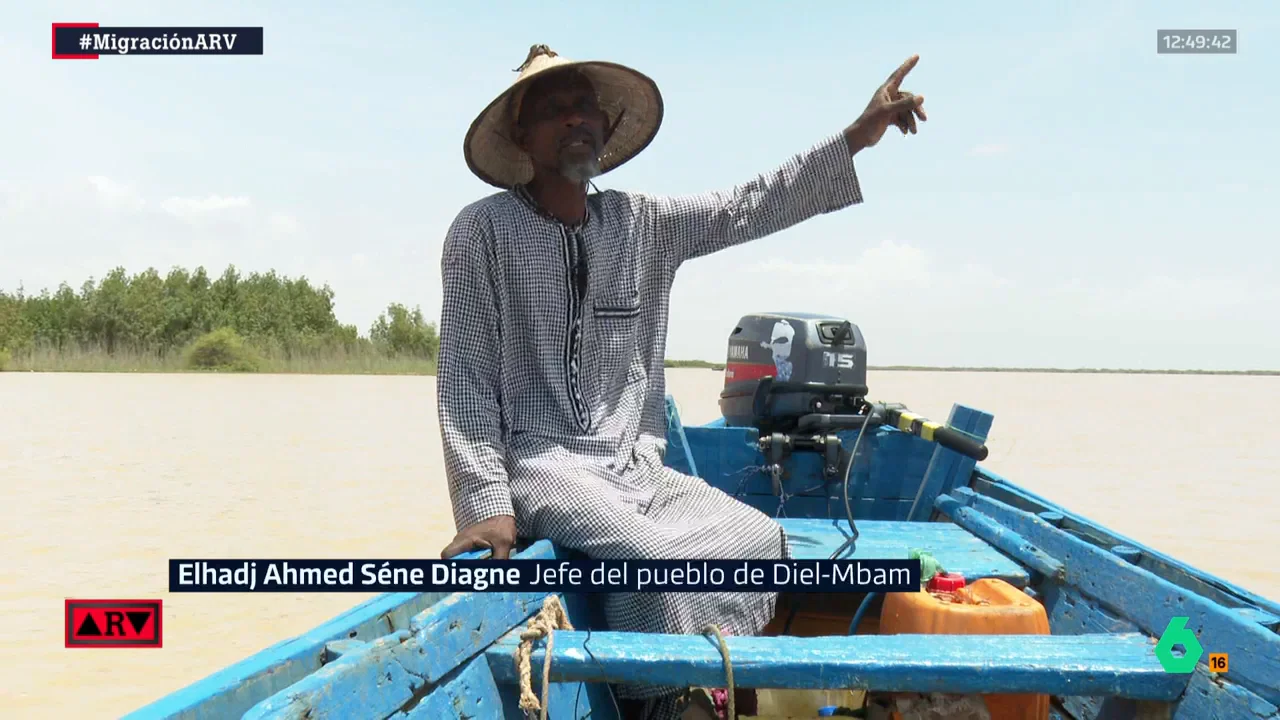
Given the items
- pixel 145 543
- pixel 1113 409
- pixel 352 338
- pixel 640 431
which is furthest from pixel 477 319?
pixel 352 338

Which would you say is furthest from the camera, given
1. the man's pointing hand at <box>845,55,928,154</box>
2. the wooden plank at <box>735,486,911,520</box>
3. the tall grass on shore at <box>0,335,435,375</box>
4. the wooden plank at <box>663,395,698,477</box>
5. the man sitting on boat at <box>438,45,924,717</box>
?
the tall grass on shore at <box>0,335,435,375</box>

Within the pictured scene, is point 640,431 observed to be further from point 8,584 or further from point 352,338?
point 352,338

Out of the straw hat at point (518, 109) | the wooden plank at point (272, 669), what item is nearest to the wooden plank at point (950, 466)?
the straw hat at point (518, 109)

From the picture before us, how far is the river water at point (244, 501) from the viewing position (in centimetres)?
412

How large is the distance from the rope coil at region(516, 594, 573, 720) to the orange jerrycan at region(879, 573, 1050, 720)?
0.76 m

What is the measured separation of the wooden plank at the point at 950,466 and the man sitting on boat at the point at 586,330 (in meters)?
1.21

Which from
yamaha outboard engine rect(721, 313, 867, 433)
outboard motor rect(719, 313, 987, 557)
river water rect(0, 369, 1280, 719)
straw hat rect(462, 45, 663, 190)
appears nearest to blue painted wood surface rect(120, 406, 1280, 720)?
straw hat rect(462, 45, 663, 190)

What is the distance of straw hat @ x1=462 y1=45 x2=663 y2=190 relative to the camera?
2.28 m

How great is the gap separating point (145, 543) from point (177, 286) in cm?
2732

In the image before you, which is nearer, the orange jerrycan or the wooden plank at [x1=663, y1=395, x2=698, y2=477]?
the orange jerrycan

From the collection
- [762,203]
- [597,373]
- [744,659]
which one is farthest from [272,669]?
[762,203]

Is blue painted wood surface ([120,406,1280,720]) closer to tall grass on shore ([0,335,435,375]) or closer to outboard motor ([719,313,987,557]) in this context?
outboard motor ([719,313,987,557])

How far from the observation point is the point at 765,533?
215 centimetres

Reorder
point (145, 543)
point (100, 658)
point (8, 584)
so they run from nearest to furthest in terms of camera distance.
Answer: point (100, 658), point (8, 584), point (145, 543)
